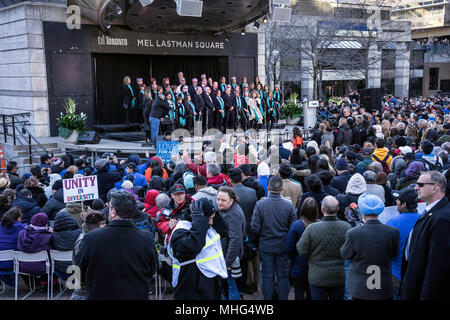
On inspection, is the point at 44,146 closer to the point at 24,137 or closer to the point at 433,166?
the point at 24,137

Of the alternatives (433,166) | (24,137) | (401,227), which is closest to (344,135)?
(433,166)

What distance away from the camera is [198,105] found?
16.3 meters

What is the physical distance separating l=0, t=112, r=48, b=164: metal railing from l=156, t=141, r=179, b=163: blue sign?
225 inches

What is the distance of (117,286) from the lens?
12.4 feet

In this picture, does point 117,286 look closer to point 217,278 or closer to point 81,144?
point 217,278

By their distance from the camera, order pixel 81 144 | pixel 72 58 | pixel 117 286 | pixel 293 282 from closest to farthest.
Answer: pixel 117 286 → pixel 293 282 → pixel 81 144 → pixel 72 58

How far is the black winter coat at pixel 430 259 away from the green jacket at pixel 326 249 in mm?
897

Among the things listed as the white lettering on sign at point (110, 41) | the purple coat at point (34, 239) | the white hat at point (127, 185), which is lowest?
the purple coat at point (34, 239)

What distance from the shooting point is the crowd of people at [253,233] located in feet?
12.5

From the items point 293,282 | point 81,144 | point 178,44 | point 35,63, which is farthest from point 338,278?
point 178,44

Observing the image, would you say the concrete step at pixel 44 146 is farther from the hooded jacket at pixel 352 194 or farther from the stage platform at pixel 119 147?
the hooded jacket at pixel 352 194

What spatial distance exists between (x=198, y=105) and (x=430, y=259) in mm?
13101

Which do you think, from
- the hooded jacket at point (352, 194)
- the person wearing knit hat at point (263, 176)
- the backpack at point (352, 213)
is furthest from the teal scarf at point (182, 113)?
the backpack at point (352, 213)

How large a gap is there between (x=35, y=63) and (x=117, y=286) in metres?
13.8
